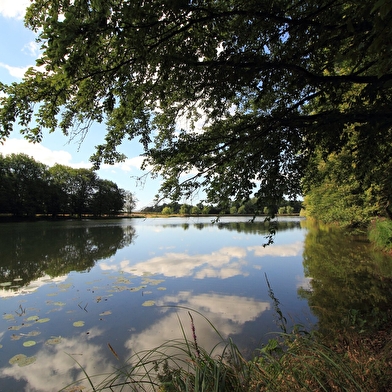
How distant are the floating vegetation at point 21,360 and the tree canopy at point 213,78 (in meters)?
3.17

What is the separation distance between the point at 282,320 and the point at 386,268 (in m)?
6.18

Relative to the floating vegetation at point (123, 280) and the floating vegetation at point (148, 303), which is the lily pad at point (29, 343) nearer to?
the floating vegetation at point (148, 303)

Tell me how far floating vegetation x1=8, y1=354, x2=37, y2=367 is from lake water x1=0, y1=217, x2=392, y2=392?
0.05ft

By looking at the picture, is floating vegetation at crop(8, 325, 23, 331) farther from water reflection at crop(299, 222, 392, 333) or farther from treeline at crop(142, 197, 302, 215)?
water reflection at crop(299, 222, 392, 333)

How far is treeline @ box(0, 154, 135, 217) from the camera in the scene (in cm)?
4219

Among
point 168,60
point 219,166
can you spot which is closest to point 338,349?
point 219,166

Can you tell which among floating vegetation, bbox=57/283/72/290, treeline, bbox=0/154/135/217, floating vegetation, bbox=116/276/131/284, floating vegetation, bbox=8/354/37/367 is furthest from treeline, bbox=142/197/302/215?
treeline, bbox=0/154/135/217

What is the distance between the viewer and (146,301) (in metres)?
6.14

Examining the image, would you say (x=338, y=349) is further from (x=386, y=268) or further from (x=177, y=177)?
(x=386, y=268)

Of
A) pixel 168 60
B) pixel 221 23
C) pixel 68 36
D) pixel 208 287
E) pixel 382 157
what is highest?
pixel 221 23

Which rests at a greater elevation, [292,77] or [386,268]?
[292,77]

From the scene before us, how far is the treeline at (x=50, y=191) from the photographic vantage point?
42.2m

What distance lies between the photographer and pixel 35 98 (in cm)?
302

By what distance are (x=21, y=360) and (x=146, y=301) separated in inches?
109
